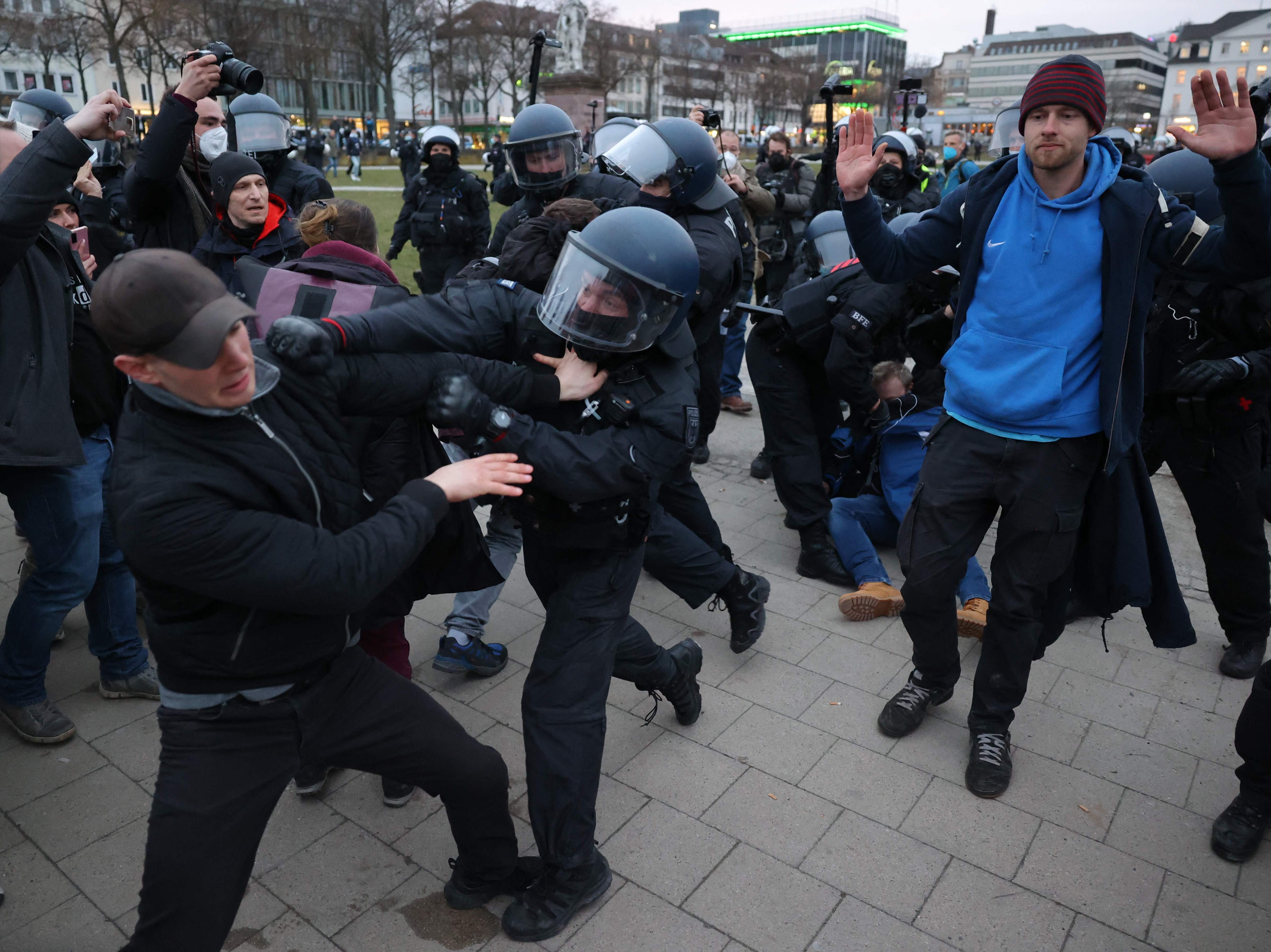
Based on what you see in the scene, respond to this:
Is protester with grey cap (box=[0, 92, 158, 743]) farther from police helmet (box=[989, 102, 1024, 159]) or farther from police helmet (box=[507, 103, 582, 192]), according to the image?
police helmet (box=[989, 102, 1024, 159])

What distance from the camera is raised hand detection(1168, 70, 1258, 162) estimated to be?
2354mm

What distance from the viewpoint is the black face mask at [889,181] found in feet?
24.4

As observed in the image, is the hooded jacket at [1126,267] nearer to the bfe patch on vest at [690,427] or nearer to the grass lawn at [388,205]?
the bfe patch on vest at [690,427]

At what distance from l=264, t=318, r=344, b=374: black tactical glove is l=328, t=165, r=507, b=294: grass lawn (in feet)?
9.48

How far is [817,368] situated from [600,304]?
2.73 m

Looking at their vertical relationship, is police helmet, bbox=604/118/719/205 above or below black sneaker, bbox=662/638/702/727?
above

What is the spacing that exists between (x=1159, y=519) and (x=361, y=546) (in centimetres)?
254

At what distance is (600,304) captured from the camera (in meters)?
2.30

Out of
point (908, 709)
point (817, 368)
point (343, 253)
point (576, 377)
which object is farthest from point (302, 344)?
point (817, 368)

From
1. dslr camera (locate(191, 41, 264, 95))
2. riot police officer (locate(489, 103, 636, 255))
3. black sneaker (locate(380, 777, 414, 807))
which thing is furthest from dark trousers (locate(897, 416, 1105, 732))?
dslr camera (locate(191, 41, 264, 95))

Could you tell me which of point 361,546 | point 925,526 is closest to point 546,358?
point 361,546

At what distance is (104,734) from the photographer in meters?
3.28

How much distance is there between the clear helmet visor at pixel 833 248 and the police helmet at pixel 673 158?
905 mm

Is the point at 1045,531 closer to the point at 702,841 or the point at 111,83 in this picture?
the point at 702,841
